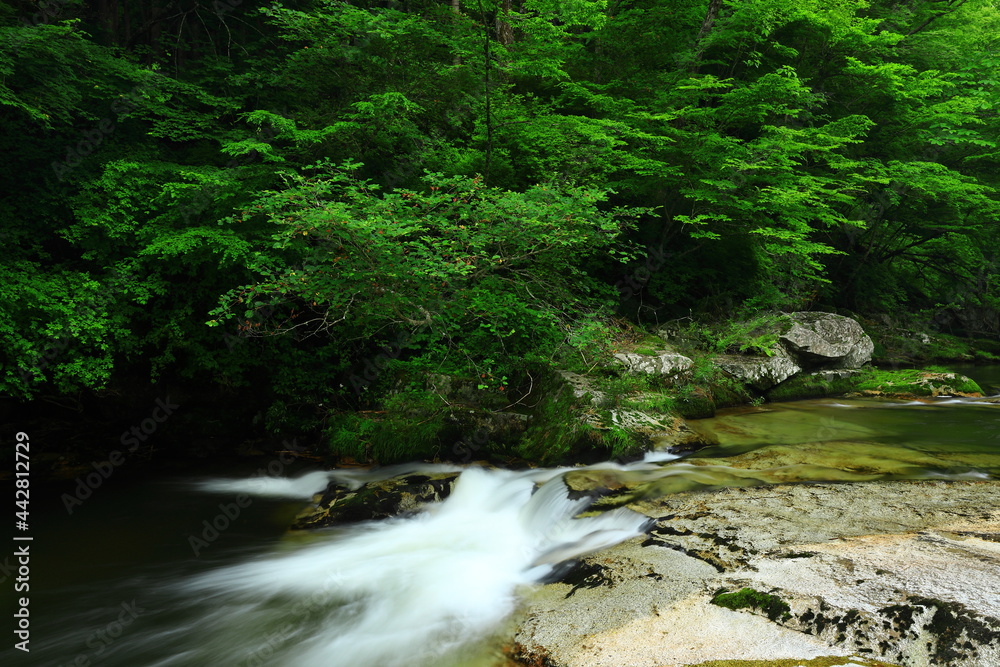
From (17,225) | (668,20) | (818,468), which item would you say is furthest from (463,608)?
(668,20)

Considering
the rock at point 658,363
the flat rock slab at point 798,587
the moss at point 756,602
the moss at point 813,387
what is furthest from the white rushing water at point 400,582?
the moss at point 813,387

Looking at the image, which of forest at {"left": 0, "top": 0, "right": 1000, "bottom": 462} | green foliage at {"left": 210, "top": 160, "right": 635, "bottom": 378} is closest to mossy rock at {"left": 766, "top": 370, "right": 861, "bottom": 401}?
forest at {"left": 0, "top": 0, "right": 1000, "bottom": 462}

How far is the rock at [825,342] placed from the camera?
10.3 metres

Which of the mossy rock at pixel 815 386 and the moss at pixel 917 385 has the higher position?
the mossy rock at pixel 815 386

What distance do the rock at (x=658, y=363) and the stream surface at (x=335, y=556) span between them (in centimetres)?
105

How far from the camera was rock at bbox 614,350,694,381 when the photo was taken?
8188 mm

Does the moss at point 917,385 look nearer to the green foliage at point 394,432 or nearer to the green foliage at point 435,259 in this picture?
the green foliage at point 435,259

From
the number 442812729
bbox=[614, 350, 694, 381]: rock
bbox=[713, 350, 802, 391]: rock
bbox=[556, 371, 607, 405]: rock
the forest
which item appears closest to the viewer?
the number 442812729

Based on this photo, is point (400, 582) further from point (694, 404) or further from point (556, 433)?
point (694, 404)

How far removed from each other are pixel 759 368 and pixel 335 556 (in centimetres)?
779

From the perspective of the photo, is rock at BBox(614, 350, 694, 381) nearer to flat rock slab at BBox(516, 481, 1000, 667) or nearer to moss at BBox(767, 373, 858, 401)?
moss at BBox(767, 373, 858, 401)

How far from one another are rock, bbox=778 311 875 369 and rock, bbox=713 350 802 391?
467 mm

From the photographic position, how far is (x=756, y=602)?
3.00 meters

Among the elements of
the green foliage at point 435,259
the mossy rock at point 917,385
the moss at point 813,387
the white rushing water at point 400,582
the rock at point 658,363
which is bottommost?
the mossy rock at point 917,385
